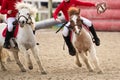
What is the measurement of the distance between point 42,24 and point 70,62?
9.16 m

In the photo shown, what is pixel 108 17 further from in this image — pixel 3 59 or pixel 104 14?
pixel 3 59

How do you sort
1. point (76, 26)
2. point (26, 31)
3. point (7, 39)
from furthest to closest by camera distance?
1. point (7, 39)
2. point (26, 31)
3. point (76, 26)

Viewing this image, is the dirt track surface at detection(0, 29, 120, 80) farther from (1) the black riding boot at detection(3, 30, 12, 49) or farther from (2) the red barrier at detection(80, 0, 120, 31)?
(2) the red barrier at detection(80, 0, 120, 31)

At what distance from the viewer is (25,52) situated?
35.2ft

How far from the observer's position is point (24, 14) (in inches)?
408

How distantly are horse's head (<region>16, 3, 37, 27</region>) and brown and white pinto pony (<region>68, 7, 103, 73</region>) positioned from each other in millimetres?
841

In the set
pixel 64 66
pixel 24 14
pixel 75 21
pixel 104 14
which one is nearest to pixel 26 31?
pixel 24 14

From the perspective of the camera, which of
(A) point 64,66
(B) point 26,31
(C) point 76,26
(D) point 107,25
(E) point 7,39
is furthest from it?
(D) point 107,25

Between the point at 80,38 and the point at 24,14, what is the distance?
130 centimetres

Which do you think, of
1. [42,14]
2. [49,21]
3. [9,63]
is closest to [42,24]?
[49,21]

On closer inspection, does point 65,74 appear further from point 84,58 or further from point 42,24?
point 42,24

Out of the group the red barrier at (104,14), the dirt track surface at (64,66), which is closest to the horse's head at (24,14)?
the dirt track surface at (64,66)

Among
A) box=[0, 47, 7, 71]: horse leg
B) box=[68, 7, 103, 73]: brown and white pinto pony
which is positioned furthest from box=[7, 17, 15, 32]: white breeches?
box=[68, 7, 103, 73]: brown and white pinto pony

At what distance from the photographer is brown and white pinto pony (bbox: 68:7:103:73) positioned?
10.3 metres
